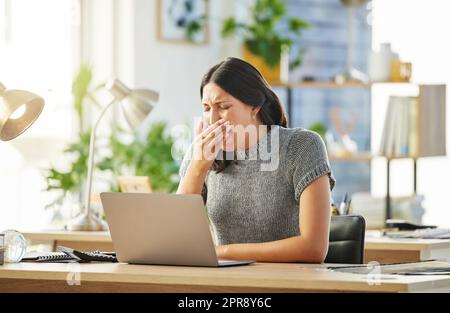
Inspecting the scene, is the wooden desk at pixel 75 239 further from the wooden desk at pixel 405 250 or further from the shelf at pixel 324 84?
the shelf at pixel 324 84

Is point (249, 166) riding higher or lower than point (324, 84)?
lower

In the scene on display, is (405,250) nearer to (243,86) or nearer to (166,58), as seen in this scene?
(243,86)

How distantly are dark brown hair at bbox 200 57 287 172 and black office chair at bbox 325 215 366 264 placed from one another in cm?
39

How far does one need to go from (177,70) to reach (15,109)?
10.8 feet

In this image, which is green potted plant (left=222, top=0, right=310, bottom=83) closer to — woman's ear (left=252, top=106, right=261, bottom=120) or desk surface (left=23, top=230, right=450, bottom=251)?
desk surface (left=23, top=230, right=450, bottom=251)

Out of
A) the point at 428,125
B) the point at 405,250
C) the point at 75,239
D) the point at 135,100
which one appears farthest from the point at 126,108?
the point at 428,125

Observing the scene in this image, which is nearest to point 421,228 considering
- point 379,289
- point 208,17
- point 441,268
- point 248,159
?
point 248,159

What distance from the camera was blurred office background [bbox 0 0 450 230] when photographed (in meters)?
5.61

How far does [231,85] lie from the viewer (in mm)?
3277

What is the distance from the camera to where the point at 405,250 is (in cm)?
394

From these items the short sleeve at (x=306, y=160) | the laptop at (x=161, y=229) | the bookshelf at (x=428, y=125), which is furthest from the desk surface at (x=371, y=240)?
the bookshelf at (x=428, y=125)

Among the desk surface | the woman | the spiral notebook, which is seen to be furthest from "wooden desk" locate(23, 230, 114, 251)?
the spiral notebook

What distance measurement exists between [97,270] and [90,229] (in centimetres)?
165
